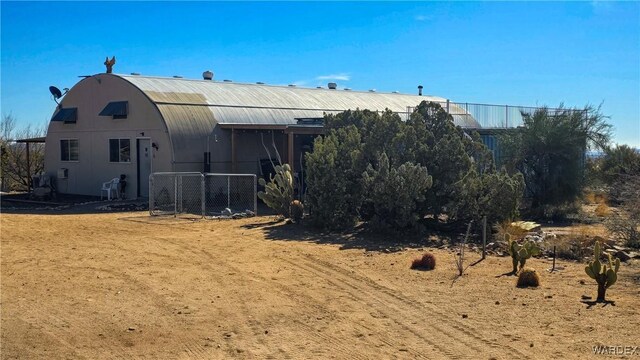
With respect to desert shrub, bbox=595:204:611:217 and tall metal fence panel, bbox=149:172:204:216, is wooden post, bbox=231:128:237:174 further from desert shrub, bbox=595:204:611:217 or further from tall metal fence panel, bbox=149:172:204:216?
desert shrub, bbox=595:204:611:217

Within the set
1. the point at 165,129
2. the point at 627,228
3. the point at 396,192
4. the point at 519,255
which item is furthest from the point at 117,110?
the point at 627,228

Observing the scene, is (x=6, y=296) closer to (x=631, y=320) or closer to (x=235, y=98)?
(x=631, y=320)

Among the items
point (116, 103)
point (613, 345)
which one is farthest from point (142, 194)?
point (613, 345)

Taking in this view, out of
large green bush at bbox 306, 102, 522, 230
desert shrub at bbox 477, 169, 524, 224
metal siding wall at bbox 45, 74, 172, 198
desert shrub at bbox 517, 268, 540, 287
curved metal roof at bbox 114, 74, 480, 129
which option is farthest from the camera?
curved metal roof at bbox 114, 74, 480, 129

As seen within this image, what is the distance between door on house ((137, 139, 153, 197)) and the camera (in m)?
26.1

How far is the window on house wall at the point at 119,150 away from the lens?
27000mm

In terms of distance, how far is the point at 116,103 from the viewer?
2694 centimetres

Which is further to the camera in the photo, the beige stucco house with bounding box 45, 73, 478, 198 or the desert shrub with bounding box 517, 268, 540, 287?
Result: the beige stucco house with bounding box 45, 73, 478, 198

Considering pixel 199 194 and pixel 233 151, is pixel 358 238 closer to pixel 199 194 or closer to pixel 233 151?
pixel 199 194

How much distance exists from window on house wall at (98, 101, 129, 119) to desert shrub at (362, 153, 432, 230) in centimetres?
1387

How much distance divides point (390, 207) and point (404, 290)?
5.74 metres

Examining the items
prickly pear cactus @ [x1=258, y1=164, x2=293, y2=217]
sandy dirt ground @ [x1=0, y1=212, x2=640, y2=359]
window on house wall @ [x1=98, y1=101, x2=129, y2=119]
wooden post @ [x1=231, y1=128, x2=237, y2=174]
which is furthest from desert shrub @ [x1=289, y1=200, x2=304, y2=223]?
window on house wall @ [x1=98, y1=101, x2=129, y2=119]

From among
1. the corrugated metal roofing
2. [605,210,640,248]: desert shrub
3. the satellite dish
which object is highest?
the satellite dish

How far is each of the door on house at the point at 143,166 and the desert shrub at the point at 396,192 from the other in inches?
497
